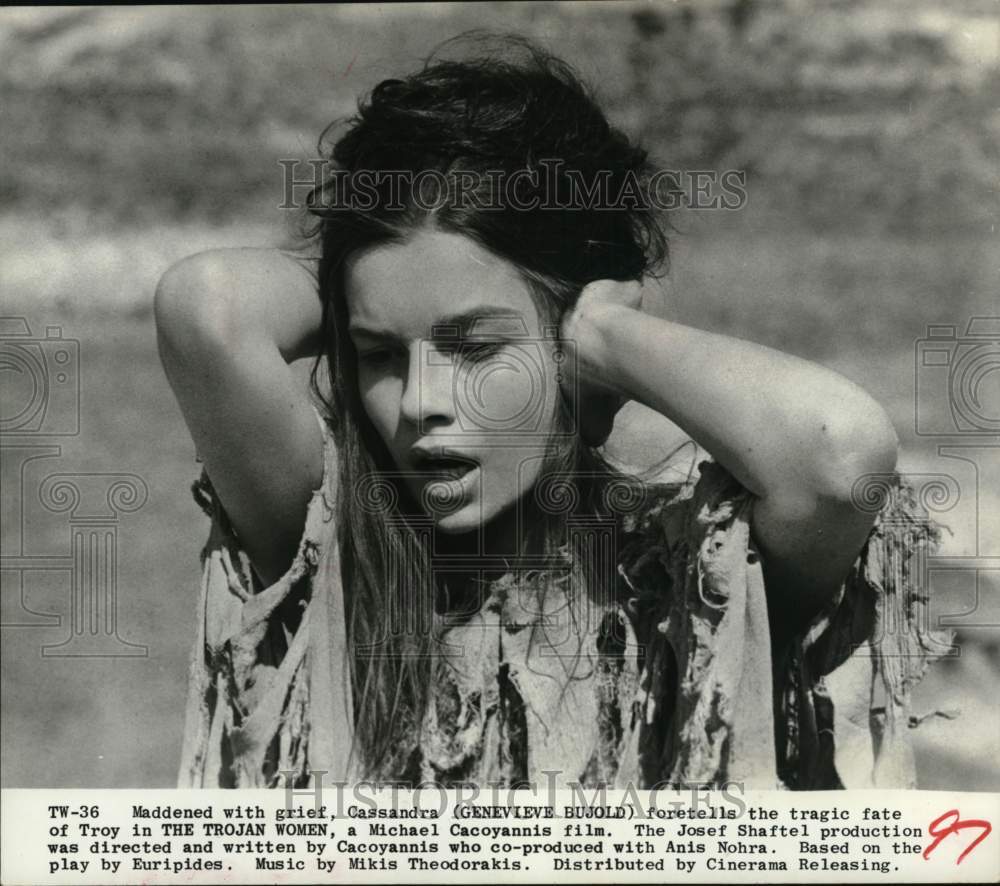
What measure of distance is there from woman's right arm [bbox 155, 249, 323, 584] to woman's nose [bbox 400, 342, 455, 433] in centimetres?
20

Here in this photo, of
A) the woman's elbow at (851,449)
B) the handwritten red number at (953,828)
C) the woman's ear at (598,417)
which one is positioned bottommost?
the handwritten red number at (953,828)

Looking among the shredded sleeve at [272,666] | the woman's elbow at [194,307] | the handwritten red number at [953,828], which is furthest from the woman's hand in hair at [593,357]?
the handwritten red number at [953,828]

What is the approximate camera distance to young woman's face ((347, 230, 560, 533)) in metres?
2.71

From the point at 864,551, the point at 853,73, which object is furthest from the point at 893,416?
the point at 853,73

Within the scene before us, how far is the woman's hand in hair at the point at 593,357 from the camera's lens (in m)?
2.71

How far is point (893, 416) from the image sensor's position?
2.79 metres

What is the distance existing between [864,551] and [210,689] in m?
1.28

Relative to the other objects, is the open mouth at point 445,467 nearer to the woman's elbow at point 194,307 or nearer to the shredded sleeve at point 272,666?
the shredded sleeve at point 272,666

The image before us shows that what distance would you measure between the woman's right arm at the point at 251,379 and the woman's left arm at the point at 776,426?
577 millimetres

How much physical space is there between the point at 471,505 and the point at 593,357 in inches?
14.3

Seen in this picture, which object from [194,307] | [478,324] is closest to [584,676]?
[478,324]

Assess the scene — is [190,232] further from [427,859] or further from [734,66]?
[427,859]

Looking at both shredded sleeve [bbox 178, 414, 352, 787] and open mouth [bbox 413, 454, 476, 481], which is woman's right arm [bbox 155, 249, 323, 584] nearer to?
shredded sleeve [bbox 178, 414, 352, 787]

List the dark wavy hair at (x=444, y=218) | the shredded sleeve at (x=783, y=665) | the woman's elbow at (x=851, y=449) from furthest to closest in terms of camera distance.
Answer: the dark wavy hair at (x=444, y=218), the shredded sleeve at (x=783, y=665), the woman's elbow at (x=851, y=449)
